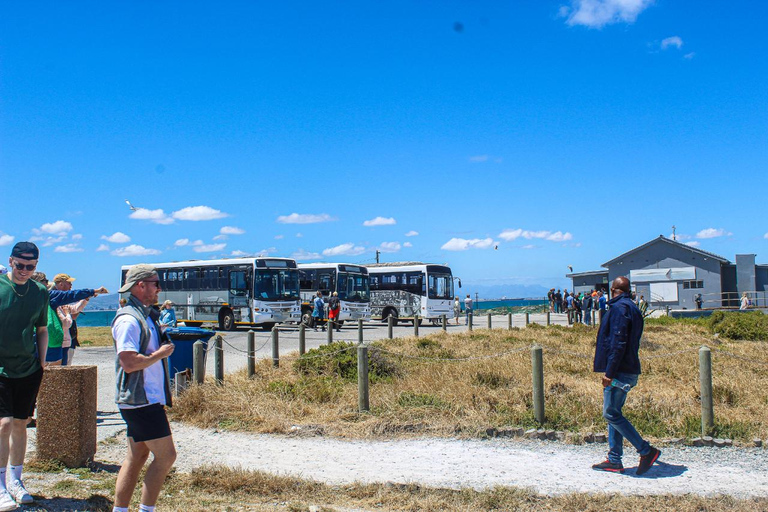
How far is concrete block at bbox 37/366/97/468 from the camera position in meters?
6.46

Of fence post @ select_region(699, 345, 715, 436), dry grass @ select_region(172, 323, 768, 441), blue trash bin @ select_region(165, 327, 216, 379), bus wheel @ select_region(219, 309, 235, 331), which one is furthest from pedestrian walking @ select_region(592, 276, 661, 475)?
bus wheel @ select_region(219, 309, 235, 331)

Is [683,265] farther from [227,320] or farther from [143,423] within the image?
[143,423]

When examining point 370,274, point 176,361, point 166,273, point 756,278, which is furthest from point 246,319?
point 756,278

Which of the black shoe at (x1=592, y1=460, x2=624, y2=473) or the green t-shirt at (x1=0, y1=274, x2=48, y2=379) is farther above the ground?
the green t-shirt at (x1=0, y1=274, x2=48, y2=379)

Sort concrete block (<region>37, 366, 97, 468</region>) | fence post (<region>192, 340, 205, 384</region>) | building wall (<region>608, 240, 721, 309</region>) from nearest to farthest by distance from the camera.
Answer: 1. concrete block (<region>37, 366, 97, 468</region>)
2. fence post (<region>192, 340, 205, 384</region>)
3. building wall (<region>608, 240, 721, 309</region>)

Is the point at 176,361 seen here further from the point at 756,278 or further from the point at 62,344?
the point at 756,278

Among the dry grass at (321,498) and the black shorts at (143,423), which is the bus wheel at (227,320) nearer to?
the dry grass at (321,498)

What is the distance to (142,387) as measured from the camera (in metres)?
4.45

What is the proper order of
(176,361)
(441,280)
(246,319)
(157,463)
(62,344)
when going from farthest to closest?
1. (441,280)
2. (246,319)
3. (176,361)
4. (62,344)
5. (157,463)

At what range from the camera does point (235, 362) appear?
1587 cm

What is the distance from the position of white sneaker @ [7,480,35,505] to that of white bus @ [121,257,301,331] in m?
23.3

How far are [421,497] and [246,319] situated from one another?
78.3 ft

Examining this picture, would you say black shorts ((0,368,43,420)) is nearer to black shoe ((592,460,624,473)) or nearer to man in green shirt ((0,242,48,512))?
man in green shirt ((0,242,48,512))

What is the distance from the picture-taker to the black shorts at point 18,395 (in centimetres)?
529
